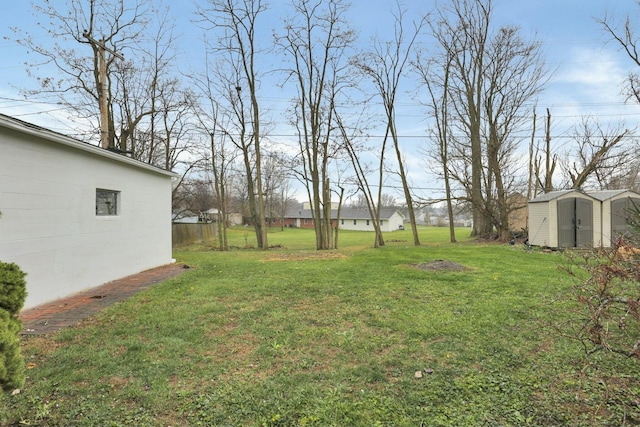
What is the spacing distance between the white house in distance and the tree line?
770 cm

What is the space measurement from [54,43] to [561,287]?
16.5 m

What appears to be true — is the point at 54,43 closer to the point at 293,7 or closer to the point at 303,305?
the point at 293,7

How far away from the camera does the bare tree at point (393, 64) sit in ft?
50.7

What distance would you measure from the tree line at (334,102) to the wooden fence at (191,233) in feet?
11.6

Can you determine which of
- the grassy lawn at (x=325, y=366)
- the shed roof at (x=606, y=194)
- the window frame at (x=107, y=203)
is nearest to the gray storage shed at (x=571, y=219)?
the shed roof at (x=606, y=194)

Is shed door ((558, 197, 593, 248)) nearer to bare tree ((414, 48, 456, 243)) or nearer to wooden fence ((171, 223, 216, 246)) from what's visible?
bare tree ((414, 48, 456, 243))

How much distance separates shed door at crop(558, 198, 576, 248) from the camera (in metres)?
11.1

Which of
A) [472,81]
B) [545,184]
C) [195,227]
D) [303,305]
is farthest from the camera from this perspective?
[195,227]

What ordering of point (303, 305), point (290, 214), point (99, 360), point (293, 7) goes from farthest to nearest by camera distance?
point (290, 214)
point (293, 7)
point (303, 305)
point (99, 360)

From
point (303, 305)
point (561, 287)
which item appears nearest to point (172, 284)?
point (303, 305)

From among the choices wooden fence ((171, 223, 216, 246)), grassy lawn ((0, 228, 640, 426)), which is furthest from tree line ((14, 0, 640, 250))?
grassy lawn ((0, 228, 640, 426))

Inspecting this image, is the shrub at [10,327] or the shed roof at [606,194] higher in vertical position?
the shed roof at [606,194]

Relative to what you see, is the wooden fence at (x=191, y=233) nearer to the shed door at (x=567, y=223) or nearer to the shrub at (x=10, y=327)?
the shrub at (x=10, y=327)

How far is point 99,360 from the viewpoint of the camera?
2848 mm
